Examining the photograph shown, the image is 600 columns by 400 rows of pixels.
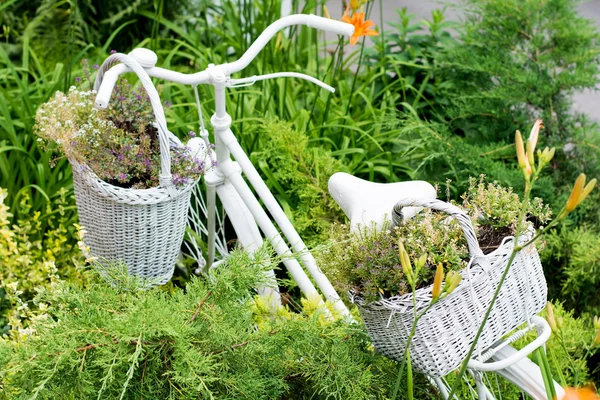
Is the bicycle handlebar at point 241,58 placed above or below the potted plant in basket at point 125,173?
above

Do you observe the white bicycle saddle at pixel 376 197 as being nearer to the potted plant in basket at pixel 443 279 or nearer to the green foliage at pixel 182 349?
the potted plant in basket at pixel 443 279

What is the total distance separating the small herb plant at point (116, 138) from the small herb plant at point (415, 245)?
28.0 inches

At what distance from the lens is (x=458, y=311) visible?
1.57 m

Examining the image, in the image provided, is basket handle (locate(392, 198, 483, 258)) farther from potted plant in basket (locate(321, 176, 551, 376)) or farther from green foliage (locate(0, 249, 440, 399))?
green foliage (locate(0, 249, 440, 399))

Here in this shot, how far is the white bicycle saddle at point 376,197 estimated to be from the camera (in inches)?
68.7

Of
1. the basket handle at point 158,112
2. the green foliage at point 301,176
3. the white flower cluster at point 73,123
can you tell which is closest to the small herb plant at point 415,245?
the basket handle at point 158,112

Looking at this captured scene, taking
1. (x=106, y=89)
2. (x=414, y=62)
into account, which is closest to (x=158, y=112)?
(x=106, y=89)

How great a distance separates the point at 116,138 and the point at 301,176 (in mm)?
807

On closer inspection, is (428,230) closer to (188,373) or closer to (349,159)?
(188,373)

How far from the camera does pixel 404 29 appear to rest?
3.67 m

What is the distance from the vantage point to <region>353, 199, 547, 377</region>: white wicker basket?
60.6 inches

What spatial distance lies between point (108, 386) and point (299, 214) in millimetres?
1489

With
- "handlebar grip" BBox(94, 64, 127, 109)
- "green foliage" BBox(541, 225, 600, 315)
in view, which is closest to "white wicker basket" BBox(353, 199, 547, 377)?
"handlebar grip" BBox(94, 64, 127, 109)

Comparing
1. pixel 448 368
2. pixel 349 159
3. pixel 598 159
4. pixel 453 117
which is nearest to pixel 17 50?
pixel 349 159
